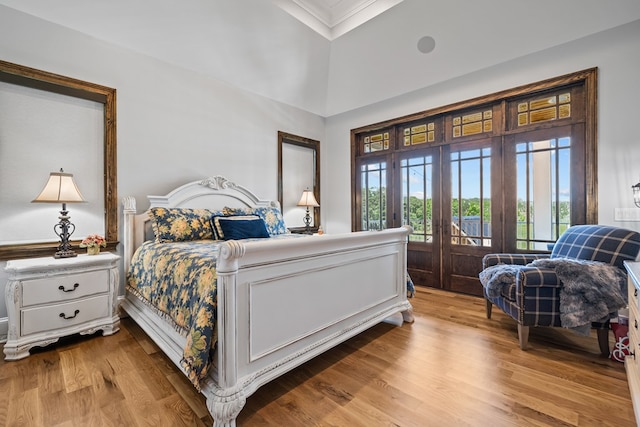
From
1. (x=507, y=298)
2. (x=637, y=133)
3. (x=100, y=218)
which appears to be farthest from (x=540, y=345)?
(x=100, y=218)

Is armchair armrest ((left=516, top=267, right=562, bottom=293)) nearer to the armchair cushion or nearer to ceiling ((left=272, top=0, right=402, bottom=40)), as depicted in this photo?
the armchair cushion

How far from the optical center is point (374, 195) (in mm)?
4676

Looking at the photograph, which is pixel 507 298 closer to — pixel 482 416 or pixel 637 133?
pixel 482 416

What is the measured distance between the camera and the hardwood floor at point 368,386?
59.7 inches

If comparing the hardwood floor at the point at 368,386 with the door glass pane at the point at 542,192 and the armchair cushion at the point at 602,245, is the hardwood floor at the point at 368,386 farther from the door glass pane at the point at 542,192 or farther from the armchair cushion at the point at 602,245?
the door glass pane at the point at 542,192

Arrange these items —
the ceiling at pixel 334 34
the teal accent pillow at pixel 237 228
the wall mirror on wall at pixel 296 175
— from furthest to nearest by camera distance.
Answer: the wall mirror on wall at pixel 296 175
the teal accent pillow at pixel 237 228
the ceiling at pixel 334 34

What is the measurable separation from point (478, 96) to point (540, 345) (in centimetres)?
274

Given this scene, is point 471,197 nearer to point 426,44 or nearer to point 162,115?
point 426,44

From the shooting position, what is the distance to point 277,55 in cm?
376

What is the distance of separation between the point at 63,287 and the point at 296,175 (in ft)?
10.5

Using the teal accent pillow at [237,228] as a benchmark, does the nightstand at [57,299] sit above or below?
below

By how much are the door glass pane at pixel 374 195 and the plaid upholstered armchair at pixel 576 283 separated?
2.31m

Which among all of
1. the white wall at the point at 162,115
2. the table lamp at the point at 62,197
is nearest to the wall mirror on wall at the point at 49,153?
the white wall at the point at 162,115

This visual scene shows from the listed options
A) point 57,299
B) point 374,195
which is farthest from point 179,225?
point 374,195
